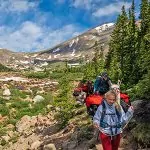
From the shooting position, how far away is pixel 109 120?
40.8 ft

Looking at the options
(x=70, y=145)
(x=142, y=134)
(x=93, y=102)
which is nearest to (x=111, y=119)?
(x=93, y=102)

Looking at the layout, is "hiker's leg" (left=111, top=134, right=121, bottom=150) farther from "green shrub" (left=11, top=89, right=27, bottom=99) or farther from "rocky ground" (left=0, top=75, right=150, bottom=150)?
"green shrub" (left=11, top=89, right=27, bottom=99)

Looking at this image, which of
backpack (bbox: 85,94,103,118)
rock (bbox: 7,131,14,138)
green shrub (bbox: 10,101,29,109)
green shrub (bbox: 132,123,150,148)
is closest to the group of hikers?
backpack (bbox: 85,94,103,118)

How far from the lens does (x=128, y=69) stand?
56562 mm

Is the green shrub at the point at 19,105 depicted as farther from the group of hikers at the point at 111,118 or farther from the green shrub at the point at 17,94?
the group of hikers at the point at 111,118

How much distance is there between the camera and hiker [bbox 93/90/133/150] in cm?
1236

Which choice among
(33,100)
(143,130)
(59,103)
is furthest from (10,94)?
(143,130)

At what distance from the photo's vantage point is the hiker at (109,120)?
40.5 ft

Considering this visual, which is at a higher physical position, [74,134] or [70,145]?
[74,134]

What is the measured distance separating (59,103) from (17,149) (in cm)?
768

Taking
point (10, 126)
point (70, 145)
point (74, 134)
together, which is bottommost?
point (10, 126)

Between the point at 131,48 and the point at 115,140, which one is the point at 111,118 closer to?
the point at 115,140

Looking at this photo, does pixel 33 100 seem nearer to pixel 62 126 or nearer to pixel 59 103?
pixel 59 103

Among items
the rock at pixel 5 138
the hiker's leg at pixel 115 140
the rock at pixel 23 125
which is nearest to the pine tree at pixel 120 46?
the rock at pixel 23 125
